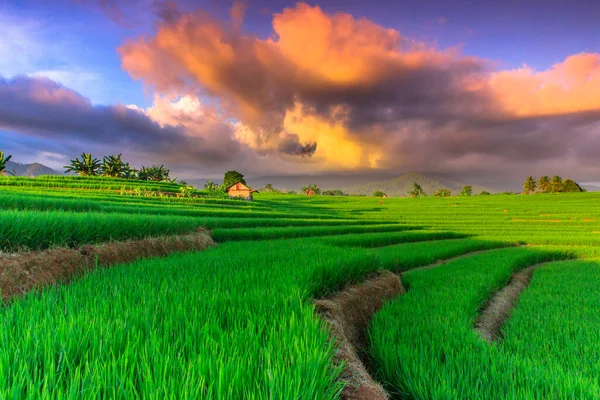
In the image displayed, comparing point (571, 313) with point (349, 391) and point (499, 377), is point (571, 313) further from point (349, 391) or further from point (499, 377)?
point (349, 391)

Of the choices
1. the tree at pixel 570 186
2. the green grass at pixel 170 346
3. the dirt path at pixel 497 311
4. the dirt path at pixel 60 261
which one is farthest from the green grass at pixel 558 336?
the tree at pixel 570 186

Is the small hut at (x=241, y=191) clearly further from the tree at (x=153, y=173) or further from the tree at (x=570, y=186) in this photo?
the tree at (x=570, y=186)

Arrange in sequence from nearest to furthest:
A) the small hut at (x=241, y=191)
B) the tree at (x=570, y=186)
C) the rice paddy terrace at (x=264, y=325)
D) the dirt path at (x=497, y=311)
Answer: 1. the rice paddy terrace at (x=264, y=325)
2. the dirt path at (x=497, y=311)
3. the small hut at (x=241, y=191)
4. the tree at (x=570, y=186)

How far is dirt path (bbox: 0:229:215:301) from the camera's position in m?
4.12

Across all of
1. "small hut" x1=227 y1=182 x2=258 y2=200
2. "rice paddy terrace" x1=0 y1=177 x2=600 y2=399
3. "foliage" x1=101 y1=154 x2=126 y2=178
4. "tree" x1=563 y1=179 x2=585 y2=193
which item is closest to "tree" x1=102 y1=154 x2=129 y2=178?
"foliage" x1=101 y1=154 x2=126 y2=178

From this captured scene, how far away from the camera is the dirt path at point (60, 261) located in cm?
412

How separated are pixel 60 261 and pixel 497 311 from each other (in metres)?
8.85

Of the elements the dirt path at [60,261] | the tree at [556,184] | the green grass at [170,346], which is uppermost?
the tree at [556,184]

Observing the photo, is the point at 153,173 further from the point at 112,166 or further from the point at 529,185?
the point at 529,185

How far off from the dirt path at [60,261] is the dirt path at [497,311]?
676 centimetres

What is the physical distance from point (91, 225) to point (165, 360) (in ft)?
19.7

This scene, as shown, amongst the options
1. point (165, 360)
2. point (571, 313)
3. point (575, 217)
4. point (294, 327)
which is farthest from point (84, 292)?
point (575, 217)

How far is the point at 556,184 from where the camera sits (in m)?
85.9

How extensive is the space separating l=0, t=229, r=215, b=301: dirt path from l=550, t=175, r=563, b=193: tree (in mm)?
115476
